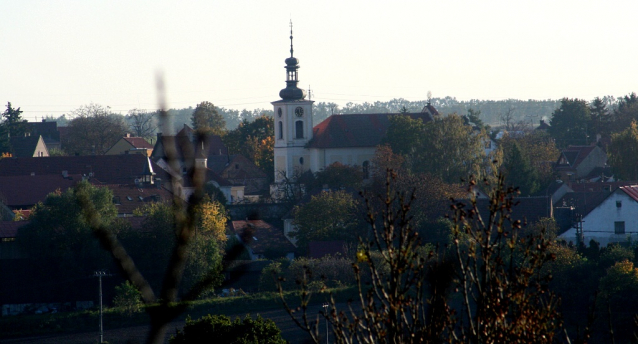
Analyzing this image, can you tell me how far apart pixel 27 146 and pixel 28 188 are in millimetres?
29133

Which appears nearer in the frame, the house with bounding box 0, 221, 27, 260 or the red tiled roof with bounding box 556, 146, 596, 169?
the house with bounding box 0, 221, 27, 260

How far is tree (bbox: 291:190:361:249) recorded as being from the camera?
39.1 m

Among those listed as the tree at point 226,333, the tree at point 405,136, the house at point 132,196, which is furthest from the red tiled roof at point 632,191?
the tree at point 226,333

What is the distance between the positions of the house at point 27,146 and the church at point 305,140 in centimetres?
2497

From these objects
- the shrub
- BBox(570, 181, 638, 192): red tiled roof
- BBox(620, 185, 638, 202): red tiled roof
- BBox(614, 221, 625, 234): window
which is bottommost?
the shrub

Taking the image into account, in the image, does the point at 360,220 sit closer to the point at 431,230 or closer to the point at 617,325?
the point at 431,230

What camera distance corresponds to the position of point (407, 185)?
137 ft

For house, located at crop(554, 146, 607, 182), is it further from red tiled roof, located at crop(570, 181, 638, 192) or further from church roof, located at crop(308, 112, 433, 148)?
red tiled roof, located at crop(570, 181, 638, 192)

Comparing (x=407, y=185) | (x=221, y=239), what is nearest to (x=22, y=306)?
(x=221, y=239)

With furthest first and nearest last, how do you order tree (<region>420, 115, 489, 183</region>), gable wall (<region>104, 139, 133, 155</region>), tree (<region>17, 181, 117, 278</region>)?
gable wall (<region>104, 139, 133, 155</region>) → tree (<region>420, 115, 489, 183</region>) → tree (<region>17, 181, 117, 278</region>)

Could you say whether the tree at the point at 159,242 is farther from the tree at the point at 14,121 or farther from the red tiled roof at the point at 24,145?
the tree at the point at 14,121

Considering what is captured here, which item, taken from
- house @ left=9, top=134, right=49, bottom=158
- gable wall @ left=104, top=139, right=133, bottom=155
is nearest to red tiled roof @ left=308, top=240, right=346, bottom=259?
gable wall @ left=104, top=139, right=133, bottom=155

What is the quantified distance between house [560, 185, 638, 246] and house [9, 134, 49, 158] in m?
51.2

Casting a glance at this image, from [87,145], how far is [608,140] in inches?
1800
